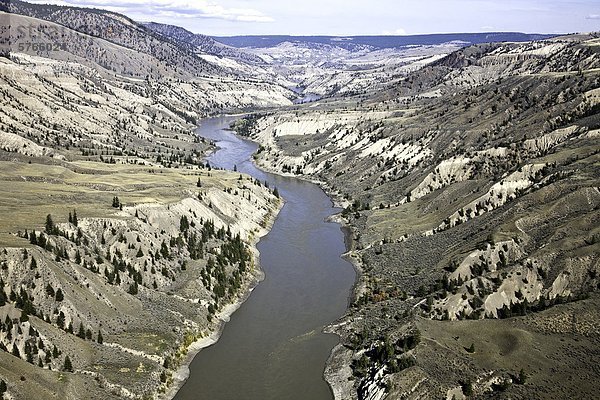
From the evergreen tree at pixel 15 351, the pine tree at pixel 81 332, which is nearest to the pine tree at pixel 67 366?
the evergreen tree at pixel 15 351

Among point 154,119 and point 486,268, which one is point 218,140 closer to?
point 154,119

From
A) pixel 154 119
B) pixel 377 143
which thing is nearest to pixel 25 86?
pixel 154 119

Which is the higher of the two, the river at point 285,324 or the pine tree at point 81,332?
the pine tree at point 81,332

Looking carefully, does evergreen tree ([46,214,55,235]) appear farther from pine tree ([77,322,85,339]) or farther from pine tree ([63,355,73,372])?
pine tree ([63,355,73,372])

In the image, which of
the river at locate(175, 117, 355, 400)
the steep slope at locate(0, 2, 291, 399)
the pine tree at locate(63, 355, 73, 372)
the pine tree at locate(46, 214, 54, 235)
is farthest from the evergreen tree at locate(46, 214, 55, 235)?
the river at locate(175, 117, 355, 400)

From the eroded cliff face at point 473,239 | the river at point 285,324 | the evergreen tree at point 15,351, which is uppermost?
the eroded cliff face at point 473,239

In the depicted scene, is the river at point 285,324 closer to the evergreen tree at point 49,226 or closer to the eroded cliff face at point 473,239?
the eroded cliff face at point 473,239
